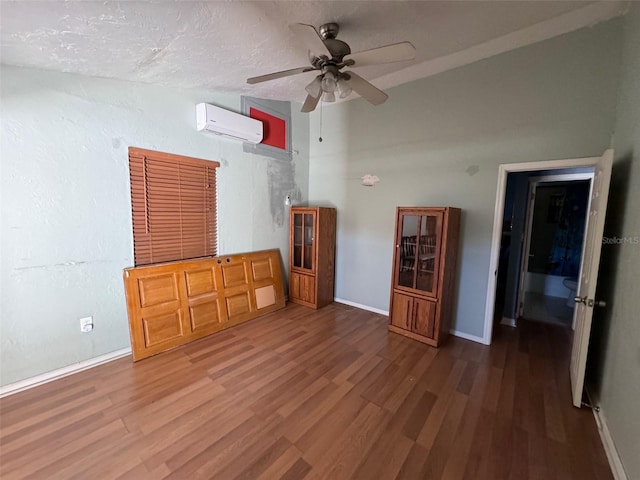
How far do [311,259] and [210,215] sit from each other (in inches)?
60.9

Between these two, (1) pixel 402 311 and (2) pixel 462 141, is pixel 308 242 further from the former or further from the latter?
(2) pixel 462 141

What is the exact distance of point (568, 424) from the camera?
183 centimetres

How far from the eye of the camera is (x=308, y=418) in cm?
184

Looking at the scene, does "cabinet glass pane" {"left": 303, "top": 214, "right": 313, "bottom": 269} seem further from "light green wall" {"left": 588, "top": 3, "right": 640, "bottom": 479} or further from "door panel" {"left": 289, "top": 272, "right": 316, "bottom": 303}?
"light green wall" {"left": 588, "top": 3, "right": 640, "bottom": 479}

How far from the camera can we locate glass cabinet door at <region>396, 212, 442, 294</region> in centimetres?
284

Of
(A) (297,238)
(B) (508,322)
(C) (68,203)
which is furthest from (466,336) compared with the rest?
(C) (68,203)

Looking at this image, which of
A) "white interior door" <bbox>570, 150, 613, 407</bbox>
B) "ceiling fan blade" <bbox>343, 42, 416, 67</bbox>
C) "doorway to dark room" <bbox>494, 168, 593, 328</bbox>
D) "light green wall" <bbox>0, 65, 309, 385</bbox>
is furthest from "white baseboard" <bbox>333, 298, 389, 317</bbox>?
"ceiling fan blade" <bbox>343, 42, 416, 67</bbox>

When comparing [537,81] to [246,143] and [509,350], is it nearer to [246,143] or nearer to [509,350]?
[509,350]

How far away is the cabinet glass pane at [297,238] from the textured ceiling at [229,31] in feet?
6.39

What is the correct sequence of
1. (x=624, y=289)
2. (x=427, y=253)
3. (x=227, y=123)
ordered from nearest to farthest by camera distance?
(x=624, y=289)
(x=427, y=253)
(x=227, y=123)

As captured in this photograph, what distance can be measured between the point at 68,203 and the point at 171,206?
81 cm

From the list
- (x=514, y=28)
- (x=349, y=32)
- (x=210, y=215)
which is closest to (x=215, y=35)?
(x=349, y=32)

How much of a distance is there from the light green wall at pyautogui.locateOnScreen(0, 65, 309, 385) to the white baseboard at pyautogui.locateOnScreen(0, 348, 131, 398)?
4cm

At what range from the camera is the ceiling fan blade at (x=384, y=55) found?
1.60 metres
